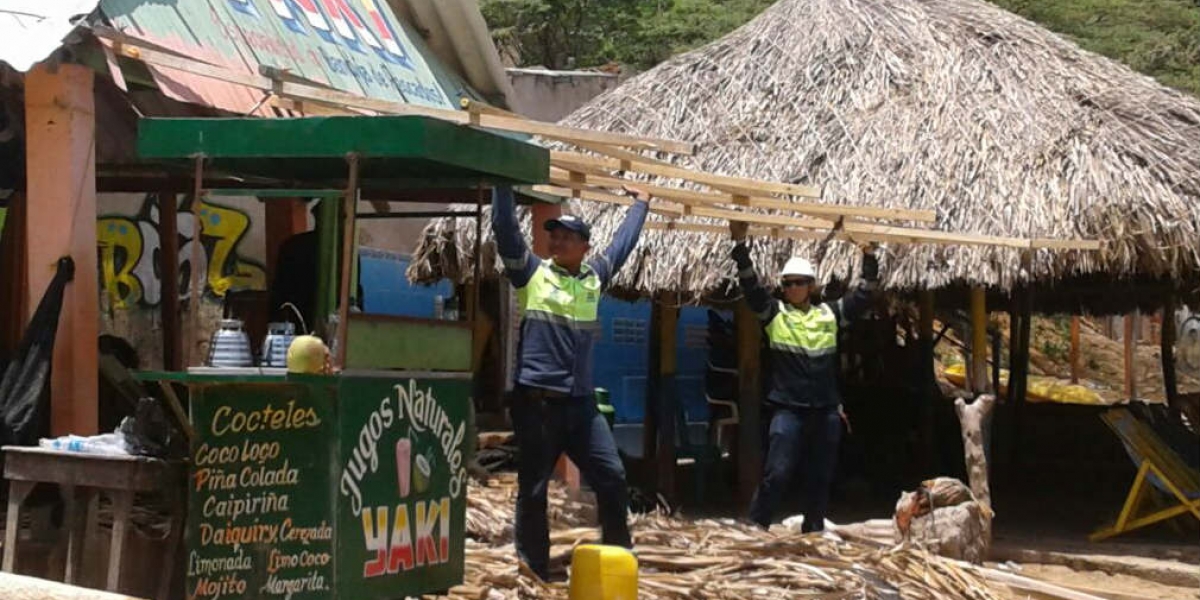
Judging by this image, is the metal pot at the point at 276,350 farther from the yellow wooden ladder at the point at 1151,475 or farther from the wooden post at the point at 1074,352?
the wooden post at the point at 1074,352

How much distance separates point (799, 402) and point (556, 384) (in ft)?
8.95

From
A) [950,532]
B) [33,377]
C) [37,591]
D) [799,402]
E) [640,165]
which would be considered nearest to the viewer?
[37,591]

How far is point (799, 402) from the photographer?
996 cm

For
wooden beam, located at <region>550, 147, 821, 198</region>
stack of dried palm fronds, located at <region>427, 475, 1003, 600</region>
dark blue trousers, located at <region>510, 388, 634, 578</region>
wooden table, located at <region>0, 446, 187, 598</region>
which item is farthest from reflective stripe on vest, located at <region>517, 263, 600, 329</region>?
wooden table, located at <region>0, 446, 187, 598</region>

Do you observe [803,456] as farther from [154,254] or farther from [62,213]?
[154,254]

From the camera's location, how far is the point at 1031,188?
38.5 ft

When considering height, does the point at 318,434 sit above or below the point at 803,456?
above

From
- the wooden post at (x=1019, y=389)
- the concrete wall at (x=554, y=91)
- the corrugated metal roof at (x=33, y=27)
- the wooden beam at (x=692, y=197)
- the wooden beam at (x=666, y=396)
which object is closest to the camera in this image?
the corrugated metal roof at (x=33, y=27)

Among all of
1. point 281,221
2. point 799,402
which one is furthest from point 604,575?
point 281,221

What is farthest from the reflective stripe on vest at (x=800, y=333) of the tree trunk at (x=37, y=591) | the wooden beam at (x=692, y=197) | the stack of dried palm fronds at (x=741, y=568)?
the tree trunk at (x=37, y=591)

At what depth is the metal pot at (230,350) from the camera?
21.0 feet

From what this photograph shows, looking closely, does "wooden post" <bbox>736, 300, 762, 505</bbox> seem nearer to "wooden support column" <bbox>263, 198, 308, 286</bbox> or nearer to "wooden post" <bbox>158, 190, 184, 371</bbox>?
"wooden support column" <bbox>263, 198, 308, 286</bbox>

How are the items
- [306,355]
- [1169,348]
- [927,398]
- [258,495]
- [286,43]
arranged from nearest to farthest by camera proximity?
1. [306,355]
2. [258,495]
3. [286,43]
4. [927,398]
5. [1169,348]

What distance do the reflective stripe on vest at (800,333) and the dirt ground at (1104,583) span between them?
6.70ft
